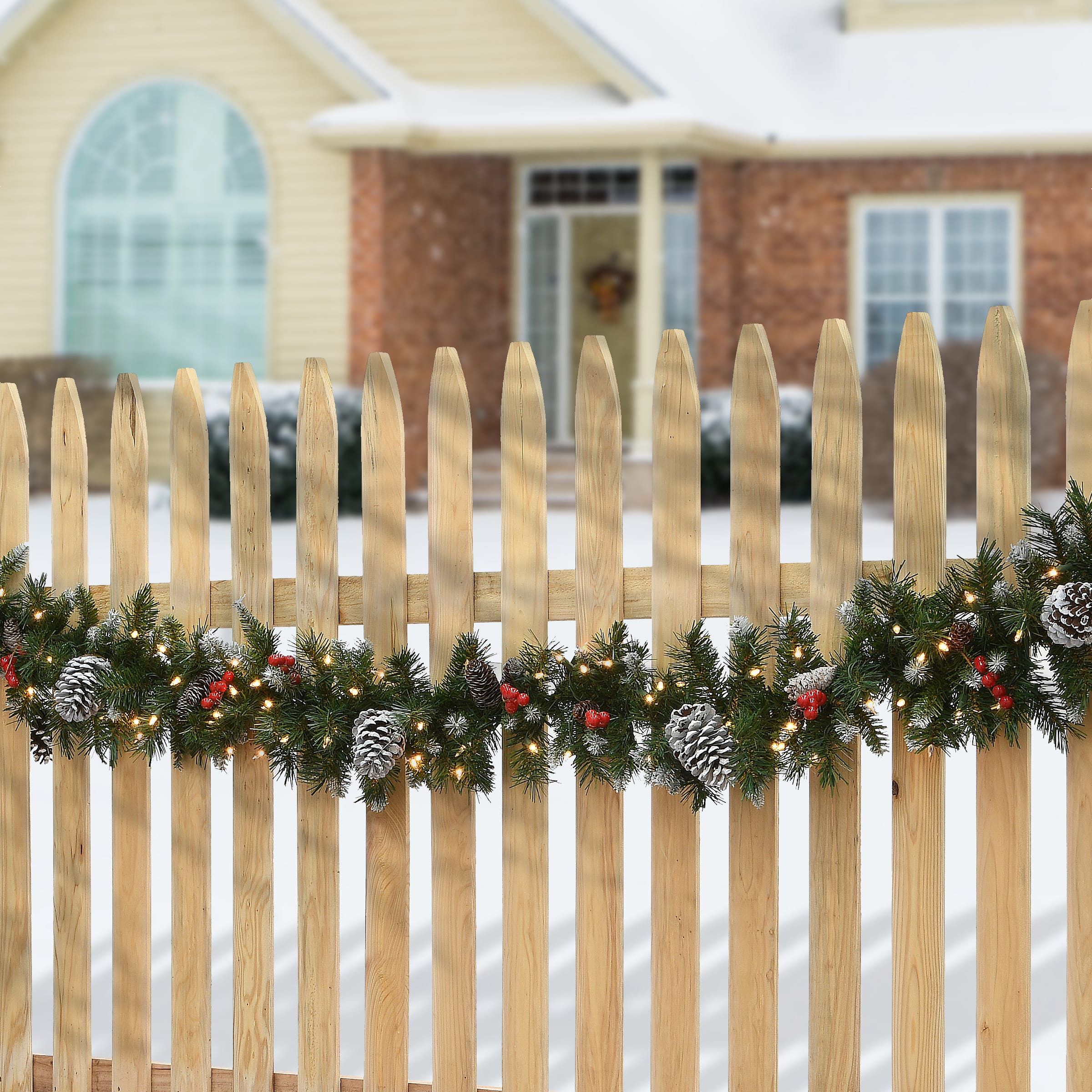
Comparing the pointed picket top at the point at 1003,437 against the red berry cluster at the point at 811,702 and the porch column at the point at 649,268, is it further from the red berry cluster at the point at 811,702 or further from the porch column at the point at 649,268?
the porch column at the point at 649,268

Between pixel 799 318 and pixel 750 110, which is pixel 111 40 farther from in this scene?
pixel 799 318

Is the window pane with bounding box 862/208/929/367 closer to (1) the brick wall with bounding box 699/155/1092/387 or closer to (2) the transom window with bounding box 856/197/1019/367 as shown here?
(2) the transom window with bounding box 856/197/1019/367

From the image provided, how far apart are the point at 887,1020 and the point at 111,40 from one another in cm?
1409

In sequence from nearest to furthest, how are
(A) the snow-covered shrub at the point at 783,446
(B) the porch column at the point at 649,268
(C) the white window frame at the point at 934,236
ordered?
(A) the snow-covered shrub at the point at 783,446 < (B) the porch column at the point at 649,268 < (C) the white window frame at the point at 934,236

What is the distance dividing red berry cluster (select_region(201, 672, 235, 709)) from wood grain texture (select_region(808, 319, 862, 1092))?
1218 mm

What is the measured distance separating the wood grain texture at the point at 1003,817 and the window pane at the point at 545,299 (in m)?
13.8

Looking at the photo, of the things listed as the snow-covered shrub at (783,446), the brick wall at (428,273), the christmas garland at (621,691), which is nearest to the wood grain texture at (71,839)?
the christmas garland at (621,691)

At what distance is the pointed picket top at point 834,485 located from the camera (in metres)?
3.04

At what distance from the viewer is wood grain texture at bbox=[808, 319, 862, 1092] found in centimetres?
304

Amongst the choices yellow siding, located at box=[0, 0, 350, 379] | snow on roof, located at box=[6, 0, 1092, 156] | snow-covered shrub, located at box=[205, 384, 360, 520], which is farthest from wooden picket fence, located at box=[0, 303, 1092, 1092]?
yellow siding, located at box=[0, 0, 350, 379]

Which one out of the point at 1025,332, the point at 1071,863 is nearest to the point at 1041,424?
the point at 1025,332

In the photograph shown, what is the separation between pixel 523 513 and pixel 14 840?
146 cm

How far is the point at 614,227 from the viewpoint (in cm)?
1738

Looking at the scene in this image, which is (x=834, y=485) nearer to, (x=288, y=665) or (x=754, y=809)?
(x=754, y=809)
